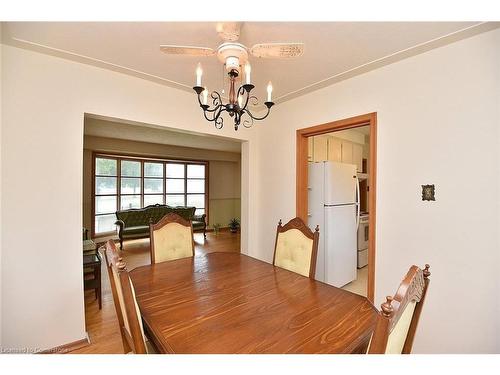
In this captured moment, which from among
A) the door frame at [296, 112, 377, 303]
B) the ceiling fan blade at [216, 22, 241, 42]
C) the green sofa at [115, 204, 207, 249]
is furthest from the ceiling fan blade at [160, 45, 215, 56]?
the green sofa at [115, 204, 207, 249]

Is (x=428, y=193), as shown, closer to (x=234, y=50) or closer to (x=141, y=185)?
(x=234, y=50)

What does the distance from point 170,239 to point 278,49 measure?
5.69 feet

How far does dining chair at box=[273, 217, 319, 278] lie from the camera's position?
5.49ft

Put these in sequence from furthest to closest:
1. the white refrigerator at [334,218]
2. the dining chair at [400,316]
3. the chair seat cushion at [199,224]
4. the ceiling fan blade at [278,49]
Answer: the chair seat cushion at [199,224], the white refrigerator at [334,218], the ceiling fan blade at [278,49], the dining chair at [400,316]

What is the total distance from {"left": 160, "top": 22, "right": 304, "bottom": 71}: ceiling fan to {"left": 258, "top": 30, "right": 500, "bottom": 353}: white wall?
3.70 ft

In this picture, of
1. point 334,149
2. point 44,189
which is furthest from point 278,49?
point 334,149

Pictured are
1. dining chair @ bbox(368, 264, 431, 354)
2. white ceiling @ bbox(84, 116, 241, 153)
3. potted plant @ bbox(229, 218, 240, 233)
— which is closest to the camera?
dining chair @ bbox(368, 264, 431, 354)

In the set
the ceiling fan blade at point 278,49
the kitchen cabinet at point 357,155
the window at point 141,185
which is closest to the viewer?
the ceiling fan blade at point 278,49

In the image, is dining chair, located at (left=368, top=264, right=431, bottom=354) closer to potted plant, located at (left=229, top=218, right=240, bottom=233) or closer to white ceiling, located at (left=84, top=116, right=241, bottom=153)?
white ceiling, located at (left=84, top=116, right=241, bottom=153)

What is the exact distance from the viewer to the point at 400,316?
0.64m

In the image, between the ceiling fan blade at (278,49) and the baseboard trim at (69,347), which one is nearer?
the ceiling fan blade at (278,49)

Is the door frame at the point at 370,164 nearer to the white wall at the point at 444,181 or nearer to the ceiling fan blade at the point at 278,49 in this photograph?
the white wall at the point at 444,181

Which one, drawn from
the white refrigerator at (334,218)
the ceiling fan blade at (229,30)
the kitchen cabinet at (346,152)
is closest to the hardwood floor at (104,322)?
the white refrigerator at (334,218)

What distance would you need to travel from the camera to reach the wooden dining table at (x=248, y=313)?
0.85 meters
